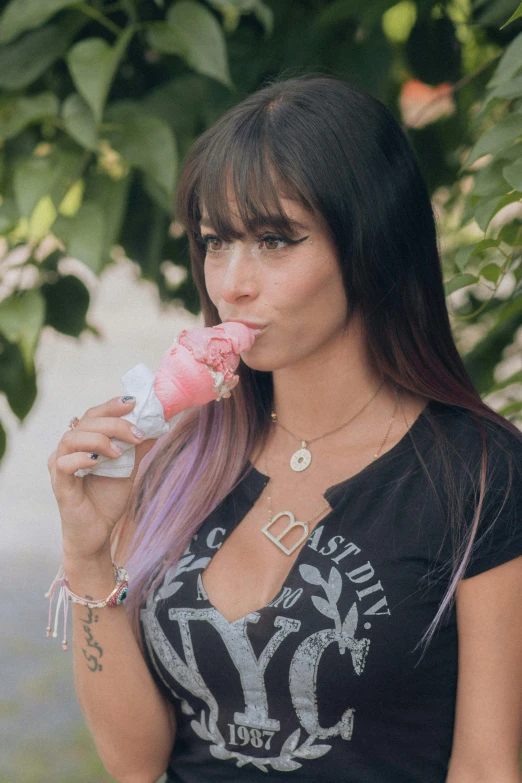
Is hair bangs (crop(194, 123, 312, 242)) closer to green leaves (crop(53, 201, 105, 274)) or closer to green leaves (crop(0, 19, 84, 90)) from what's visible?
green leaves (crop(53, 201, 105, 274))

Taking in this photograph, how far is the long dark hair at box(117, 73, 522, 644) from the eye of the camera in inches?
75.5

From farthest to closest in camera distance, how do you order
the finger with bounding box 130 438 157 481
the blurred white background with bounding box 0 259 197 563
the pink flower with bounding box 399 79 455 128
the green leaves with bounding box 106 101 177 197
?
1. the blurred white background with bounding box 0 259 197 563
2. the pink flower with bounding box 399 79 455 128
3. the green leaves with bounding box 106 101 177 197
4. the finger with bounding box 130 438 157 481

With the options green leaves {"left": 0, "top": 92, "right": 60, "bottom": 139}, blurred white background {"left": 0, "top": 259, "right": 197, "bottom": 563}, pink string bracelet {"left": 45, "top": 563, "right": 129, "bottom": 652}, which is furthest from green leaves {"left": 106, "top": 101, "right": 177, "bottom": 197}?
blurred white background {"left": 0, "top": 259, "right": 197, "bottom": 563}

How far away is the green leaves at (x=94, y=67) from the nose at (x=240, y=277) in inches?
17.0

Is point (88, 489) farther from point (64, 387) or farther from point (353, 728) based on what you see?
point (64, 387)

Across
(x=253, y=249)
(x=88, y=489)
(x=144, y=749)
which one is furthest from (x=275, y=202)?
(x=144, y=749)

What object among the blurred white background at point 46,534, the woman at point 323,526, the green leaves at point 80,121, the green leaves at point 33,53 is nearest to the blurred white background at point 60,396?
the blurred white background at point 46,534

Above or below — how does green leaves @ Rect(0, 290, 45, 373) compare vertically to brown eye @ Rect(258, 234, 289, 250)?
below

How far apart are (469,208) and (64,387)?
773cm

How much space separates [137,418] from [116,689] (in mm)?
705

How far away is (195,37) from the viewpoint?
2.16 m

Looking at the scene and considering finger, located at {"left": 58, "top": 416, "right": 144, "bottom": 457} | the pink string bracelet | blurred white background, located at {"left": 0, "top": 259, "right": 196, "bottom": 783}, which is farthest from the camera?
blurred white background, located at {"left": 0, "top": 259, "right": 196, "bottom": 783}

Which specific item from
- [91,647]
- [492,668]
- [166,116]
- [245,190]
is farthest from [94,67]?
[492,668]

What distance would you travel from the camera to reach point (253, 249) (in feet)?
6.38
